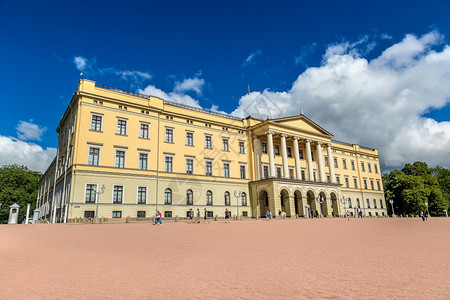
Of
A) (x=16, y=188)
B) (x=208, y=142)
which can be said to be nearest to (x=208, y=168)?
(x=208, y=142)

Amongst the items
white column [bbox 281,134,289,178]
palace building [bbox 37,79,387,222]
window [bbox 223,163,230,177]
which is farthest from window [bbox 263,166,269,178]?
window [bbox 223,163,230,177]

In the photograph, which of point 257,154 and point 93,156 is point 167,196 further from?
point 257,154

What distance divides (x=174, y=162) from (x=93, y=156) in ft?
34.1

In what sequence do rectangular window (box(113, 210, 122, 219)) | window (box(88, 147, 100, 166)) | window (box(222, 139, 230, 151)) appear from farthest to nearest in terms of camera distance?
window (box(222, 139, 230, 151))
window (box(88, 147, 100, 166))
rectangular window (box(113, 210, 122, 219))

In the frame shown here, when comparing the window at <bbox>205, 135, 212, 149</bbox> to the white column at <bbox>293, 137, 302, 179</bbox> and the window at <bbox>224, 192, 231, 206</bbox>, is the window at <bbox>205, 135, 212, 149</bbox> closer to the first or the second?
the window at <bbox>224, 192, 231, 206</bbox>

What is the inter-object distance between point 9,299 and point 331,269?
272 inches

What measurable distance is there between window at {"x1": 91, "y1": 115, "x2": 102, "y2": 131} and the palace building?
0.12m

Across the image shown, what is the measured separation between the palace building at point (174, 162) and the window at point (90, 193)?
0.10 meters

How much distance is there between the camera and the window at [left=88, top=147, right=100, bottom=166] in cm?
3312

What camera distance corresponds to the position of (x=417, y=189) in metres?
61.2

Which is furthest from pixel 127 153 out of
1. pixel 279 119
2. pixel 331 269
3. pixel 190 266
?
pixel 331 269

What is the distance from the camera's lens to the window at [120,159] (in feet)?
115

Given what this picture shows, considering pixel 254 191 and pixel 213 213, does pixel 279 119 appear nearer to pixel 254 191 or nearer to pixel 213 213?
pixel 254 191

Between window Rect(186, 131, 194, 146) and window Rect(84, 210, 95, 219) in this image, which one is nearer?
window Rect(84, 210, 95, 219)
